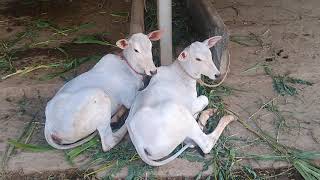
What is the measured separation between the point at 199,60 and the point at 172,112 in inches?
19.6

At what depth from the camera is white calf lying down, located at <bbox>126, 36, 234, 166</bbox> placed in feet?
11.6

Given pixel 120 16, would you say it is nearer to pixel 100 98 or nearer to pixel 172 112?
pixel 100 98

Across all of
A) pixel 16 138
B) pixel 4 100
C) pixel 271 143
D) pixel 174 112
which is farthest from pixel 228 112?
pixel 4 100

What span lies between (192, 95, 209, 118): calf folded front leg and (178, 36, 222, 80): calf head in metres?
0.24

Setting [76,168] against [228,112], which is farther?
[228,112]

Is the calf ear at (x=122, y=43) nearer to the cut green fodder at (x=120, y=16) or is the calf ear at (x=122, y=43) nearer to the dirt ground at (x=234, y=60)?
the dirt ground at (x=234, y=60)

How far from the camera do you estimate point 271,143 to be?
3.86 meters

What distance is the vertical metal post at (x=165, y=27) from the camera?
4594 mm

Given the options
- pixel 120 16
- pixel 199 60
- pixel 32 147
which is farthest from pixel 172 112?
pixel 120 16

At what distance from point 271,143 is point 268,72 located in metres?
1.09

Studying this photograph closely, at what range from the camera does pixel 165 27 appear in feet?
15.4

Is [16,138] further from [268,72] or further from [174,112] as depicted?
[268,72]

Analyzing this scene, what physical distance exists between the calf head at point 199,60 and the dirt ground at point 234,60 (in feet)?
1.65

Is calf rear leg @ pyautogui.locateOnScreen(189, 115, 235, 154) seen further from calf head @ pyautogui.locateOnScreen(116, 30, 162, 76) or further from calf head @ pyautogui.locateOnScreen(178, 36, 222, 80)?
calf head @ pyautogui.locateOnScreen(116, 30, 162, 76)
